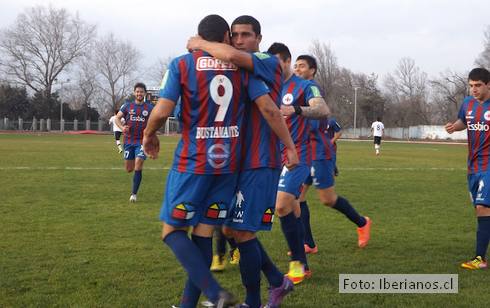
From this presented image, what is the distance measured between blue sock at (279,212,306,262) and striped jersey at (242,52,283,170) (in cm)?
149

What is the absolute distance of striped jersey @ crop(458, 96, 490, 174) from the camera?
5535mm

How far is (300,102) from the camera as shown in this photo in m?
5.07

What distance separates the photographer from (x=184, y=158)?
3.40 m

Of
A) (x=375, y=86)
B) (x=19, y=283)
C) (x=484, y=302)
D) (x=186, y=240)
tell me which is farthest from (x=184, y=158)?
(x=375, y=86)

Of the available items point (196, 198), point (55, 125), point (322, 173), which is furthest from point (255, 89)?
point (55, 125)

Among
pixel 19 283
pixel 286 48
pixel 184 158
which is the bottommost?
pixel 19 283

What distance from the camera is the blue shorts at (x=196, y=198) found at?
3320mm

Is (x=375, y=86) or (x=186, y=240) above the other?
(x=375, y=86)

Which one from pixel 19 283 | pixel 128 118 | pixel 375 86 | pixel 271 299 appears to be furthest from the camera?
pixel 375 86

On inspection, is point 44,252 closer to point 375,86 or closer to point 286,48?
point 286,48

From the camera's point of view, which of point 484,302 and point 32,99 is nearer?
point 484,302

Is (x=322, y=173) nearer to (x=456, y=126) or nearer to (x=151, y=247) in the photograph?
(x=456, y=126)

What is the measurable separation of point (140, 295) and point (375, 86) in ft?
301

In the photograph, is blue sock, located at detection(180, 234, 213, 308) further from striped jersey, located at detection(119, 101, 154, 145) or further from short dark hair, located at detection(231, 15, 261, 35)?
striped jersey, located at detection(119, 101, 154, 145)
